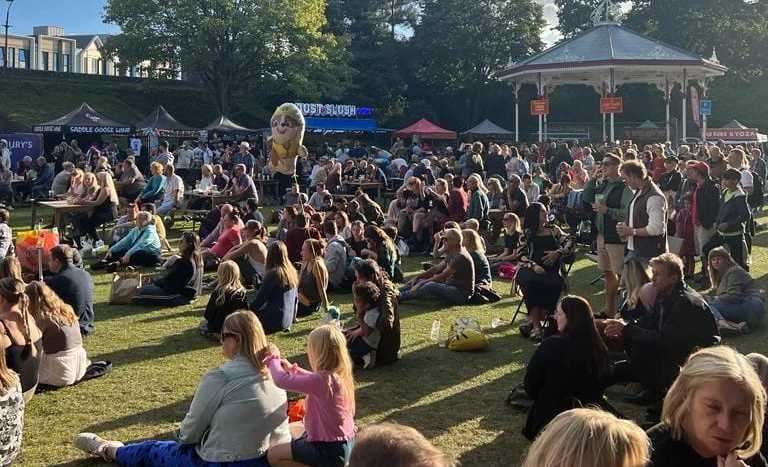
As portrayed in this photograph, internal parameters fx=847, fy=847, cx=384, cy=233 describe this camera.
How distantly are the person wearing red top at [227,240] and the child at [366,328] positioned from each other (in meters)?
5.10

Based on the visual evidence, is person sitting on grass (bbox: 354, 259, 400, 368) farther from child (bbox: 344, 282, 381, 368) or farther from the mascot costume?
the mascot costume

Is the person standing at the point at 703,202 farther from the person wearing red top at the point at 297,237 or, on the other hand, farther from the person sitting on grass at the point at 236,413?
the person sitting on grass at the point at 236,413

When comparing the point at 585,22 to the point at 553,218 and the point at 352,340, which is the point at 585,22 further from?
the point at 352,340

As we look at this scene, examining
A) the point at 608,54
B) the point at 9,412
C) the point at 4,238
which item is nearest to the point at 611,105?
the point at 608,54

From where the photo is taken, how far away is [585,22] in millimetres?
57250

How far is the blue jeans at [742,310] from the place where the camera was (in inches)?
352

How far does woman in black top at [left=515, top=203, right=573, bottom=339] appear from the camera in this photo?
9125mm

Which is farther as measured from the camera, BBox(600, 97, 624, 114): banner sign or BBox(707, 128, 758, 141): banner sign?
BBox(707, 128, 758, 141): banner sign

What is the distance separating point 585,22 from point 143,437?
182ft

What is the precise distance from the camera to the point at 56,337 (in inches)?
282

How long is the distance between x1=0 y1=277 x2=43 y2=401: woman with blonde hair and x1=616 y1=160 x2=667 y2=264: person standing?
227 inches

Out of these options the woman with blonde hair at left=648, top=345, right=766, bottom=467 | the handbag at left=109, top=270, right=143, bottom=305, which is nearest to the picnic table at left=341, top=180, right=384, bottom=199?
the handbag at left=109, top=270, right=143, bottom=305

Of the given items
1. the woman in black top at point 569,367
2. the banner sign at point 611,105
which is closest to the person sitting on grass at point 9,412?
the woman in black top at point 569,367

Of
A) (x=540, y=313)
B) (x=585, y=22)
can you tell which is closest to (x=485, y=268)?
(x=540, y=313)
